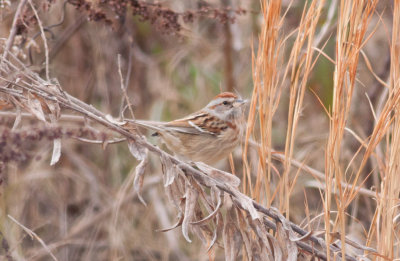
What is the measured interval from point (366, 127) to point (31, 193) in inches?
111

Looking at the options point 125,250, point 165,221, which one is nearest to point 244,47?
point 165,221

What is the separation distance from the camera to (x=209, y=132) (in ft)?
11.5

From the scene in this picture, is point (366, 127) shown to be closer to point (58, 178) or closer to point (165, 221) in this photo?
point (165, 221)

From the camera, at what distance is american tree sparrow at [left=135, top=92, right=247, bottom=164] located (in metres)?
3.42

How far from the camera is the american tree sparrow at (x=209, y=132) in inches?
135


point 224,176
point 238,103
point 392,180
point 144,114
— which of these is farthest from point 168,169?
point 144,114

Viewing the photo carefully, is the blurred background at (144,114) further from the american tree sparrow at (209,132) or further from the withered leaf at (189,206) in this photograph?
the withered leaf at (189,206)

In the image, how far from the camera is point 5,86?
2.06 metres

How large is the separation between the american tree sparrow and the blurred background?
1.97ft

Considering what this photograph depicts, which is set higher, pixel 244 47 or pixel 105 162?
pixel 244 47

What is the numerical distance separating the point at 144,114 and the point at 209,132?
6.06 feet

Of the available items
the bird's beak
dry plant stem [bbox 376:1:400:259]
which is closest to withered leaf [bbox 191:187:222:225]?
dry plant stem [bbox 376:1:400:259]

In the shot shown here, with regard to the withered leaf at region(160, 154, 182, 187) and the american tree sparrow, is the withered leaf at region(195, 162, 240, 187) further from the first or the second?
the american tree sparrow

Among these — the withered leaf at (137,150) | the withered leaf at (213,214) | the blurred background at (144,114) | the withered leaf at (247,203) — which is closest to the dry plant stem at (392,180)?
the withered leaf at (247,203)
